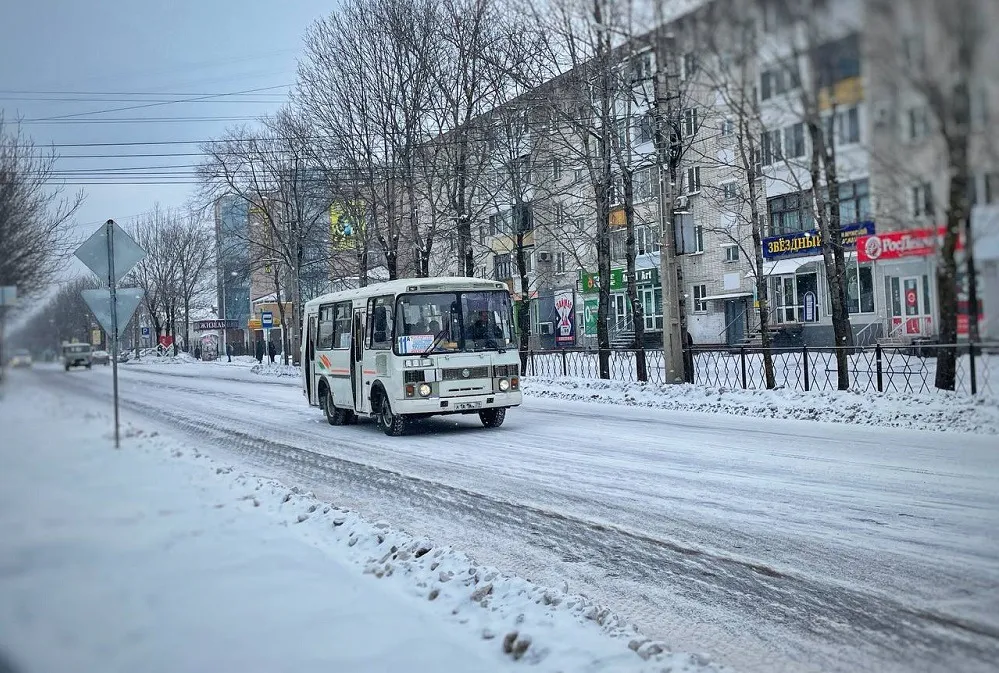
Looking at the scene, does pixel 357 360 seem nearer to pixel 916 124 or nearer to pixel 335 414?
pixel 335 414

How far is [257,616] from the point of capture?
13.9 feet

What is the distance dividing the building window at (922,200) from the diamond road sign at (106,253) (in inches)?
108

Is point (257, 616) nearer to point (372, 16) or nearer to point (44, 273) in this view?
point (44, 273)

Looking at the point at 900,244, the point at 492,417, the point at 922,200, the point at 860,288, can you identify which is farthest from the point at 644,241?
the point at 922,200

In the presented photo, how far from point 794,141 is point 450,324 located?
13.5m

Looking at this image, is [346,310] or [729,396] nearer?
[346,310]

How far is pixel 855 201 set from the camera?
75.0 inches

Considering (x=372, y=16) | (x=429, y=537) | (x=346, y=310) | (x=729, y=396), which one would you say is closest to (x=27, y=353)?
(x=429, y=537)

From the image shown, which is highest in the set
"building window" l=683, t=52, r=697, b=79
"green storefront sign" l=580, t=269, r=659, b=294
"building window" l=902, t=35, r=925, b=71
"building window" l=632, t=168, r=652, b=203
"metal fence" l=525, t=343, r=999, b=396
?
"building window" l=632, t=168, r=652, b=203

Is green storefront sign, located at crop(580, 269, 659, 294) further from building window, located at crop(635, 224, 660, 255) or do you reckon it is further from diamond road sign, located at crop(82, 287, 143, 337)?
diamond road sign, located at crop(82, 287, 143, 337)

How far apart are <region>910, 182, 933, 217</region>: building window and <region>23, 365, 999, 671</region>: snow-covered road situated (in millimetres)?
693

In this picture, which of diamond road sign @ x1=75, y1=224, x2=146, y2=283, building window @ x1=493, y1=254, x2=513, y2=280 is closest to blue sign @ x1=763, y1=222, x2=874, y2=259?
diamond road sign @ x1=75, y1=224, x2=146, y2=283

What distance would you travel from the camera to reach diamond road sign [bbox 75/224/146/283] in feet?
10.8

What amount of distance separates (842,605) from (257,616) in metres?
3.39
